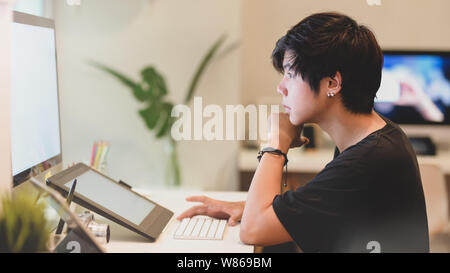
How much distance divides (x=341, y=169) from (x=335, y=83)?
180 millimetres

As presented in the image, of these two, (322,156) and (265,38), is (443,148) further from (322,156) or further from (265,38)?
(265,38)

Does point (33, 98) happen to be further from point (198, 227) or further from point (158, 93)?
point (158, 93)

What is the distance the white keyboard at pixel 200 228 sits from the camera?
1.10 meters

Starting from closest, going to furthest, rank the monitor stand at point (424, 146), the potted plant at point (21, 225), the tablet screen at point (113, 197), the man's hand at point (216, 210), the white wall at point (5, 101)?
the potted plant at point (21, 225)
the white wall at point (5, 101)
the tablet screen at point (113, 197)
the man's hand at point (216, 210)
the monitor stand at point (424, 146)

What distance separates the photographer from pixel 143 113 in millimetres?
2752

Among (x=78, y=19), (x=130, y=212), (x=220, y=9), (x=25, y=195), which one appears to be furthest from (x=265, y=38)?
(x=25, y=195)

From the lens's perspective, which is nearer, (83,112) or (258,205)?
(258,205)

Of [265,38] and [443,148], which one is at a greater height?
[265,38]

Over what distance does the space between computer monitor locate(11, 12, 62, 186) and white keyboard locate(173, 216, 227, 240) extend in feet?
1.13

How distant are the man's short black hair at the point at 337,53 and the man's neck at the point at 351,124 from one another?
0.11ft

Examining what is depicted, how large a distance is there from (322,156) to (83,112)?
1414 mm

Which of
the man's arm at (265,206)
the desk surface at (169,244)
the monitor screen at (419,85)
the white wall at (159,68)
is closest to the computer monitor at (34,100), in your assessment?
the desk surface at (169,244)

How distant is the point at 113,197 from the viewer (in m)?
1.13

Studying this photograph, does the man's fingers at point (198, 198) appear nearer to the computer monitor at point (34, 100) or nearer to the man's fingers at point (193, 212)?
the man's fingers at point (193, 212)
